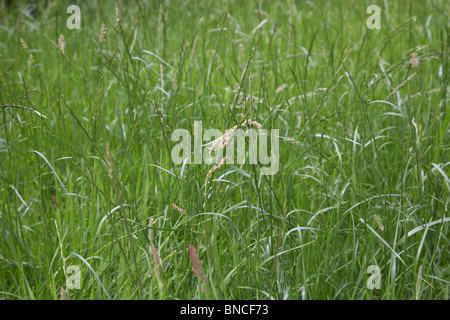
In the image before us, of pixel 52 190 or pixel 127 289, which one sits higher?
pixel 52 190

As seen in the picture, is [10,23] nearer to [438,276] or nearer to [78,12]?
[78,12]

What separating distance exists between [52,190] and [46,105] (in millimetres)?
502

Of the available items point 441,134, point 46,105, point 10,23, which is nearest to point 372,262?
point 441,134

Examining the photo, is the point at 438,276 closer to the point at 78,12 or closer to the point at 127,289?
the point at 127,289

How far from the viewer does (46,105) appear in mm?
2068

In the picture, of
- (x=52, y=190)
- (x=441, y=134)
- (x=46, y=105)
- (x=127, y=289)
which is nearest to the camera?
(x=127, y=289)

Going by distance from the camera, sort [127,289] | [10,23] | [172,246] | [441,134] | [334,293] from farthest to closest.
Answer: [10,23] < [441,134] < [172,246] < [334,293] < [127,289]

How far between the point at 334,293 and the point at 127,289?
20.0 inches

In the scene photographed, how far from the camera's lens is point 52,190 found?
1748 mm

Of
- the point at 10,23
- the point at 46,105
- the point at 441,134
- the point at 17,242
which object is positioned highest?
the point at 10,23
